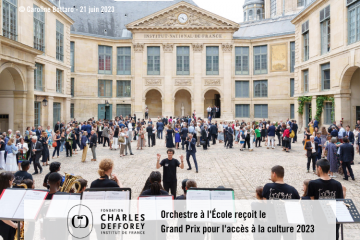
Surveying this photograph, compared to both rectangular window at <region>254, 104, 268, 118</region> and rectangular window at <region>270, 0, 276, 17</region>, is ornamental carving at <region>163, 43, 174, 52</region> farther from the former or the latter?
rectangular window at <region>270, 0, 276, 17</region>

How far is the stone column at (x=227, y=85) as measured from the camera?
36.9 m

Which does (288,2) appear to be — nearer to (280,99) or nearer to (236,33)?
(236,33)

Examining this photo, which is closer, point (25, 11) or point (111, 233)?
point (111, 233)

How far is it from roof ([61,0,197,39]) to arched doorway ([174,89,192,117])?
9.96m

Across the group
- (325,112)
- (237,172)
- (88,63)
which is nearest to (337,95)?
(325,112)

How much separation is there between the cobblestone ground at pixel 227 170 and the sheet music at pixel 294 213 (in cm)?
246

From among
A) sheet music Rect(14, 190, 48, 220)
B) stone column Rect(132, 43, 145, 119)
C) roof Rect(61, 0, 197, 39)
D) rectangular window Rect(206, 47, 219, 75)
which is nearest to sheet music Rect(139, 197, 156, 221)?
sheet music Rect(14, 190, 48, 220)

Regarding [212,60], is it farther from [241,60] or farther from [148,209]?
[148,209]

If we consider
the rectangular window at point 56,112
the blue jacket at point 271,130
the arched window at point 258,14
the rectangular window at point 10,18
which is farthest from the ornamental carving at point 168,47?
the arched window at point 258,14

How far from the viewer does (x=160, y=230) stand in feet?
14.8

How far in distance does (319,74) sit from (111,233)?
2401 centimetres

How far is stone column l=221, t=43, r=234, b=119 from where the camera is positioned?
121ft

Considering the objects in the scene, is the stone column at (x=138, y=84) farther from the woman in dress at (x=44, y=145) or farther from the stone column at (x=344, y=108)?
the woman in dress at (x=44, y=145)

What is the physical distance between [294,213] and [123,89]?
35.4 meters
